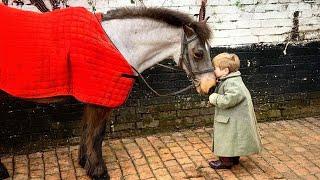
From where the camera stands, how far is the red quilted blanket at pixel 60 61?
3.95 m

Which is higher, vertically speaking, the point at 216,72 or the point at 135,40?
the point at 135,40

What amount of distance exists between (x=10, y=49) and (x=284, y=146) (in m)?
3.51

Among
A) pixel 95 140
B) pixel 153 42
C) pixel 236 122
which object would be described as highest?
pixel 153 42

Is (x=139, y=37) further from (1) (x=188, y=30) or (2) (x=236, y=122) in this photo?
(2) (x=236, y=122)

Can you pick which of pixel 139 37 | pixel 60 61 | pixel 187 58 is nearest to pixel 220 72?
pixel 187 58

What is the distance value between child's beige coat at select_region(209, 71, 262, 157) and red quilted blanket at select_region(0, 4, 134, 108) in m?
1.06

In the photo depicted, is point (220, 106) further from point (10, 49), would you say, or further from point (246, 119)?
point (10, 49)

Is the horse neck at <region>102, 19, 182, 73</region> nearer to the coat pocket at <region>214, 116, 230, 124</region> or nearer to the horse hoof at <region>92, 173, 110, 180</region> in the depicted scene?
the coat pocket at <region>214, 116, 230, 124</region>

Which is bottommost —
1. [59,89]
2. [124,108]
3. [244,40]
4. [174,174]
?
[174,174]

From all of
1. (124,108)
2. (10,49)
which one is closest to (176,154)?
(124,108)

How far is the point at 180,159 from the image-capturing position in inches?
197

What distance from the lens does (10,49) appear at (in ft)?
12.9

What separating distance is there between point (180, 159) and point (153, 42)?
1507 millimetres

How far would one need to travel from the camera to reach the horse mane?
14.1 ft
